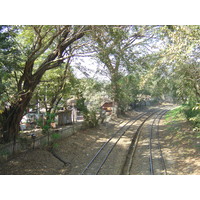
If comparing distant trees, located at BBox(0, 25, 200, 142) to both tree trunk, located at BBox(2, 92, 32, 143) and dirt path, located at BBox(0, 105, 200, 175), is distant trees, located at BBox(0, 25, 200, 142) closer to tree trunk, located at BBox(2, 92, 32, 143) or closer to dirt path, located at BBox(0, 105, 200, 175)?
tree trunk, located at BBox(2, 92, 32, 143)

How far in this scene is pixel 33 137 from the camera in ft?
25.5

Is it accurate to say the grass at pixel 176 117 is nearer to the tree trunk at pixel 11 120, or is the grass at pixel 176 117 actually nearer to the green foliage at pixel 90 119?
the green foliage at pixel 90 119

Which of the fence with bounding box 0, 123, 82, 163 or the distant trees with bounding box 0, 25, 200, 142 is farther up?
the distant trees with bounding box 0, 25, 200, 142

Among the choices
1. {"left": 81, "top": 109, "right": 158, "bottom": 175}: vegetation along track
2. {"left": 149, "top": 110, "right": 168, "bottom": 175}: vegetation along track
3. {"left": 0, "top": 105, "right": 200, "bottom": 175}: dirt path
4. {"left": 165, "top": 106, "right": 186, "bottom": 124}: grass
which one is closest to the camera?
{"left": 0, "top": 105, "right": 200, "bottom": 175}: dirt path

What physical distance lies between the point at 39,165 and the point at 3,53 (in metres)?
4.17

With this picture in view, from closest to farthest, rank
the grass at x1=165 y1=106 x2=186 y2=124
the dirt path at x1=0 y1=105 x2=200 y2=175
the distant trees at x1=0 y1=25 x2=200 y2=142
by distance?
the distant trees at x1=0 y1=25 x2=200 y2=142
the dirt path at x1=0 y1=105 x2=200 y2=175
the grass at x1=165 y1=106 x2=186 y2=124

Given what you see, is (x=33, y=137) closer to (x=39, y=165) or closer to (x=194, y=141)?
(x=39, y=165)

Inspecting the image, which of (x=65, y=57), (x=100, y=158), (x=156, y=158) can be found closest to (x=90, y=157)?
(x=100, y=158)

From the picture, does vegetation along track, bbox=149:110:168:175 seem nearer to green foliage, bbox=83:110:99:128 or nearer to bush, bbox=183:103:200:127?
bush, bbox=183:103:200:127

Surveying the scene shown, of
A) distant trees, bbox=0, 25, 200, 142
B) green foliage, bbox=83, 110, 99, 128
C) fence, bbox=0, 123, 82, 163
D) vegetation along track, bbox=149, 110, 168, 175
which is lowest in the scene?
vegetation along track, bbox=149, 110, 168, 175

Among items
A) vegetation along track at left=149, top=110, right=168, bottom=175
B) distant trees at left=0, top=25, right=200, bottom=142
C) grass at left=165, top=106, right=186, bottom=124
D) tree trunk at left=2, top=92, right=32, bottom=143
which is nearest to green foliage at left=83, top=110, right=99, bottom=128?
distant trees at left=0, top=25, right=200, bottom=142

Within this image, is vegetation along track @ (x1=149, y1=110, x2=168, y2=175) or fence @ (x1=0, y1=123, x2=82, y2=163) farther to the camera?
vegetation along track @ (x1=149, y1=110, x2=168, y2=175)

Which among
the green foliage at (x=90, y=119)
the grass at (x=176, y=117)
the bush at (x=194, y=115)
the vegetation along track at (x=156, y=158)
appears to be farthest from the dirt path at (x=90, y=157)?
the grass at (x=176, y=117)

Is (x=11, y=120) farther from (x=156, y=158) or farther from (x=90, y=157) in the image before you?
(x=156, y=158)
